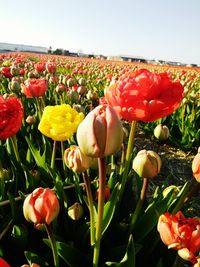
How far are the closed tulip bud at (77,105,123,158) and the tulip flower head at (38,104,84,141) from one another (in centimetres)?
54

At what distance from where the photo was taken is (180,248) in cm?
75

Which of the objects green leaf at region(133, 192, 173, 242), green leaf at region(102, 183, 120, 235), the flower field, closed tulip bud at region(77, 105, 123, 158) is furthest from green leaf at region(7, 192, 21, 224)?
closed tulip bud at region(77, 105, 123, 158)

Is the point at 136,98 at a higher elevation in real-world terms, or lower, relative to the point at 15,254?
higher

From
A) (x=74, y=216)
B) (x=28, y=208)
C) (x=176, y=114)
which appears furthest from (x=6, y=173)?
(x=176, y=114)

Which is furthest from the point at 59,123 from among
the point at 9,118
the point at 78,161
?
the point at 78,161

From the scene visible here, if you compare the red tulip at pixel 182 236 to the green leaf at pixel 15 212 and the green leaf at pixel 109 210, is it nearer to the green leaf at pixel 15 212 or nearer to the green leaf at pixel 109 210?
the green leaf at pixel 109 210

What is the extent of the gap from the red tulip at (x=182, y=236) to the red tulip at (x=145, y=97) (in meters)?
0.31

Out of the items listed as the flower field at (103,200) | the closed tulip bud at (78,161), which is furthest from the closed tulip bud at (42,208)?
the closed tulip bud at (78,161)

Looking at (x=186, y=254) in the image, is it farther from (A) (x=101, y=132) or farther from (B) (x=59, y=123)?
(B) (x=59, y=123)

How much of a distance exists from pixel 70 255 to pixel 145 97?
56 cm

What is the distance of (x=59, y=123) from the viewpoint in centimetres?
120

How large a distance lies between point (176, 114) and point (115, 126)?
9.86 feet

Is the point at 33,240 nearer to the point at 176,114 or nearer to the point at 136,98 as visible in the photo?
the point at 136,98

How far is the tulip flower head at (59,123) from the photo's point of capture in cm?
120
